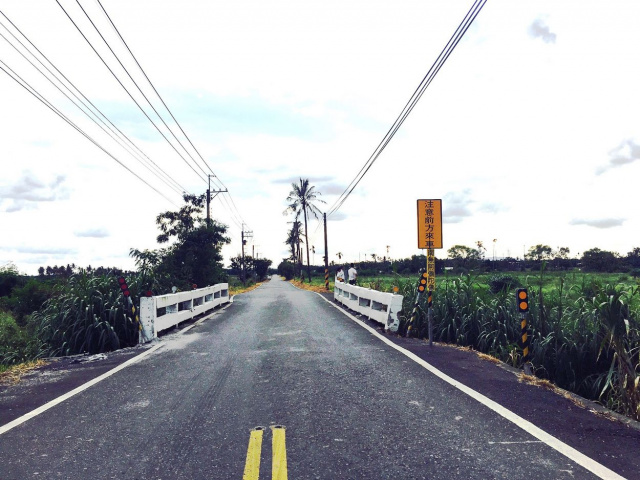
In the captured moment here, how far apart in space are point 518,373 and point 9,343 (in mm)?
11352

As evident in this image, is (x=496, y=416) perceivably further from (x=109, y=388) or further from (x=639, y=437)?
(x=109, y=388)

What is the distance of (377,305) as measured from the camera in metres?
13.1

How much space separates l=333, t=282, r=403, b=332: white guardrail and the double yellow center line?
21.5 feet

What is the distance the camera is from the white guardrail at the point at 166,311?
9727 mm

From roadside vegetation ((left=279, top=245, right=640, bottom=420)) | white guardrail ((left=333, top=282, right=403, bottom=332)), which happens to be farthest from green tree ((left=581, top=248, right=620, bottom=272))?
roadside vegetation ((left=279, top=245, right=640, bottom=420))

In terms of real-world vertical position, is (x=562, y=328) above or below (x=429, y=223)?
below

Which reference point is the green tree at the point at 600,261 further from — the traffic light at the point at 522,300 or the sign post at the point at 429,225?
the traffic light at the point at 522,300

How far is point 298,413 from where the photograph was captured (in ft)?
15.8

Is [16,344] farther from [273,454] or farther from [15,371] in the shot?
[273,454]

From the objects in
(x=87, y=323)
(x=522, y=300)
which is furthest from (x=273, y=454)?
(x=87, y=323)

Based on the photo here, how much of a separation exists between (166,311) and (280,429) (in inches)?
311

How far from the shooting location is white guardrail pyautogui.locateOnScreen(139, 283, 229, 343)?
383 inches

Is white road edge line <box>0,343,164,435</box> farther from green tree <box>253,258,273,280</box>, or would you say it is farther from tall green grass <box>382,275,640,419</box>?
green tree <box>253,258,273,280</box>

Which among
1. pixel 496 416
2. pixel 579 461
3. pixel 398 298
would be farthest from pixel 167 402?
pixel 398 298
